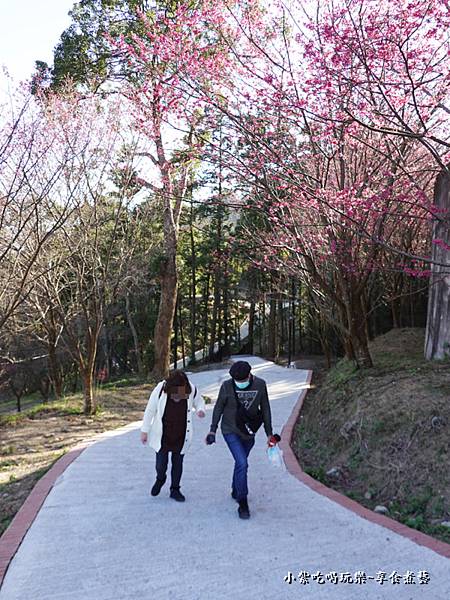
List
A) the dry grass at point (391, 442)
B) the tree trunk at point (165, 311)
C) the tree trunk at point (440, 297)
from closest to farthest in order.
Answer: the dry grass at point (391, 442)
the tree trunk at point (440, 297)
the tree trunk at point (165, 311)

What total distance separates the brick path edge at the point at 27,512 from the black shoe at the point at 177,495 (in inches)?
41.8

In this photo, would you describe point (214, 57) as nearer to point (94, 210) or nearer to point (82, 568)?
point (94, 210)

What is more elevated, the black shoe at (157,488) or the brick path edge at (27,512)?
the black shoe at (157,488)

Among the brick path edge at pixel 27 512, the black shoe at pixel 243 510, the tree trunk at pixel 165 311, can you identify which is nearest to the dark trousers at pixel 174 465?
the black shoe at pixel 243 510

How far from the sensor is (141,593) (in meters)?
2.93

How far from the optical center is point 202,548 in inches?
138

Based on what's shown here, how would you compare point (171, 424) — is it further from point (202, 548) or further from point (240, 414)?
point (202, 548)

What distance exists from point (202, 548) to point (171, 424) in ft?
4.02

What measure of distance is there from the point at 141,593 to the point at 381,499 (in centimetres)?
253

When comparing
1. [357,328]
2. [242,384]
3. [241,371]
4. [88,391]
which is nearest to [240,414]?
[242,384]

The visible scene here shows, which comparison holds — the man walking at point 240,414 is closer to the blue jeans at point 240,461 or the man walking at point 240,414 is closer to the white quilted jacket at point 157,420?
the blue jeans at point 240,461

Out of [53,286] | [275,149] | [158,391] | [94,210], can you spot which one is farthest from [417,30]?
[53,286]

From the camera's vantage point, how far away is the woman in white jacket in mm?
4555

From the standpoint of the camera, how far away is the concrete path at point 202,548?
2.96 m
